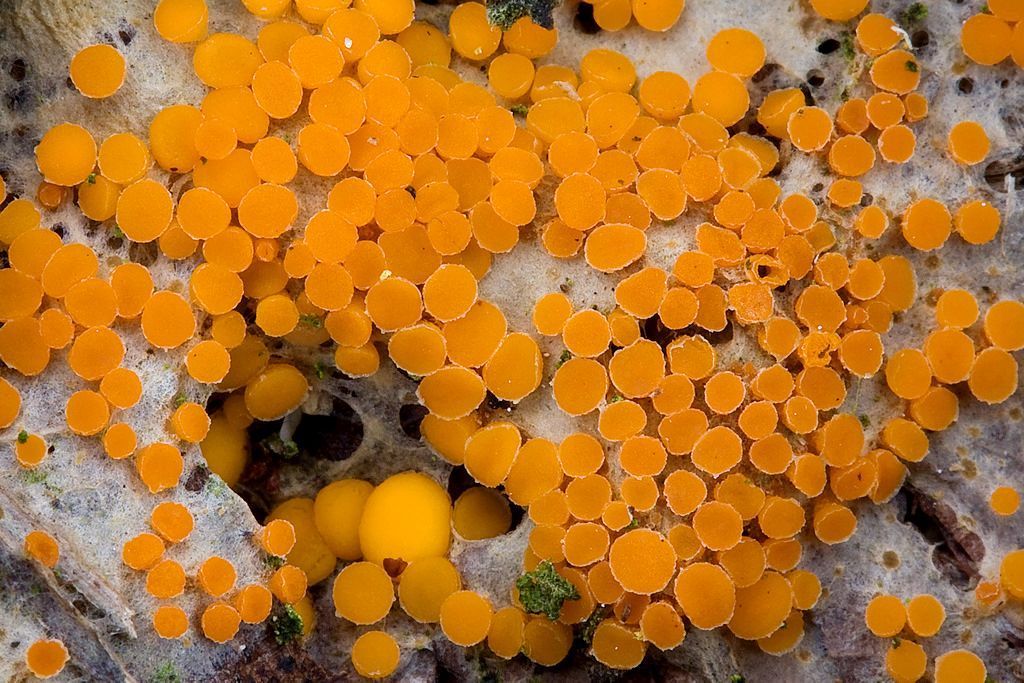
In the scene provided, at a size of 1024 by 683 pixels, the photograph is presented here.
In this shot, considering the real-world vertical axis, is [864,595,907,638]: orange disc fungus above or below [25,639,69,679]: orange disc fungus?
above

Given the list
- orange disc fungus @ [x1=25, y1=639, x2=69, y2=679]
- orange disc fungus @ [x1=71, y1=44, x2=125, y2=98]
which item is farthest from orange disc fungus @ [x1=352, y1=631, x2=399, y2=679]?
orange disc fungus @ [x1=71, y1=44, x2=125, y2=98]

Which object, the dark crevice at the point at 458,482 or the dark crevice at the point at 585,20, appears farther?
the dark crevice at the point at 585,20

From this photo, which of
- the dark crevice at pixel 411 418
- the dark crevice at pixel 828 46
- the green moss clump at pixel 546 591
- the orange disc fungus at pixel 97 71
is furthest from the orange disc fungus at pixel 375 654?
the dark crevice at pixel 828 46

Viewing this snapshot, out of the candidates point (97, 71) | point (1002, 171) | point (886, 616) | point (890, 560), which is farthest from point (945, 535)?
point (97, 71)

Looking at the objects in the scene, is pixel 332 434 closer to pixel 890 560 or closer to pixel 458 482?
pixel 458 482

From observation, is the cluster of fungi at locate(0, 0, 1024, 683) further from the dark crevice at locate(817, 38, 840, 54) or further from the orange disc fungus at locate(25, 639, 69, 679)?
the dark crevice at locate(817, 38, 840, 54)

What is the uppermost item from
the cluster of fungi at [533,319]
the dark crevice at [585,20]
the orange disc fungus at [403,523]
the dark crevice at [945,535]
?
the dark crevice at [585,20]

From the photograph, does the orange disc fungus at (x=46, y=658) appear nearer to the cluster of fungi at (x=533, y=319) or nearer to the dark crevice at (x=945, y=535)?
the cluster of fungi at (x=533, y=319)
